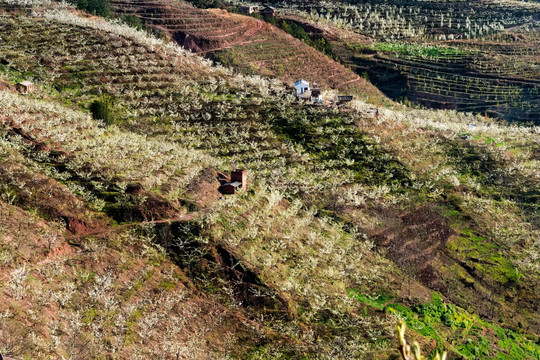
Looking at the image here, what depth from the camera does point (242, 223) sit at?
33875 mm

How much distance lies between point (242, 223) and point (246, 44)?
7014cm

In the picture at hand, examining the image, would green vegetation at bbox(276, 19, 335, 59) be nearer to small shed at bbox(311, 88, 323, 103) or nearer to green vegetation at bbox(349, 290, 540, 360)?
small shed at bbox(311, 88, 323, 103)

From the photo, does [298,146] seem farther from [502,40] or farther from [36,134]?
[502,40]

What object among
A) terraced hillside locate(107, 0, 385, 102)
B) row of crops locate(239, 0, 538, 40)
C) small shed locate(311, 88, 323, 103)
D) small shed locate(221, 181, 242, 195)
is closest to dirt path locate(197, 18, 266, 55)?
terraced hillside locate(107, 0, 385, 102)

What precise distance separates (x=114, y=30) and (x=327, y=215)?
52332 millimetres

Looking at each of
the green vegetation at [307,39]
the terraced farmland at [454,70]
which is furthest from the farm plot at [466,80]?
the green vegetation at [307,39]

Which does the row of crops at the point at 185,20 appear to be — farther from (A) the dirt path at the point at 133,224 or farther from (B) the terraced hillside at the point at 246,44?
(A) the dirt path at the point at 133,224

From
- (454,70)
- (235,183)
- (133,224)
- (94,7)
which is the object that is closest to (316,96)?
(235,183)

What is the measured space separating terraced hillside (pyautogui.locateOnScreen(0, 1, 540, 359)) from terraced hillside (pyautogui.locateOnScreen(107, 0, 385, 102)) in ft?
85.6

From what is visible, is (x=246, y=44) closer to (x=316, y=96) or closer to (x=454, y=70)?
(x=316, y=96)

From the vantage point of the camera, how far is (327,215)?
1695 inches

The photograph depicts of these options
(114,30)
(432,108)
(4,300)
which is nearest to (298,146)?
(4,300)

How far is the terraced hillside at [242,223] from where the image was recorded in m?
25.3

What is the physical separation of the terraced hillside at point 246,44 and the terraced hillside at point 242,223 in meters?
26.1
